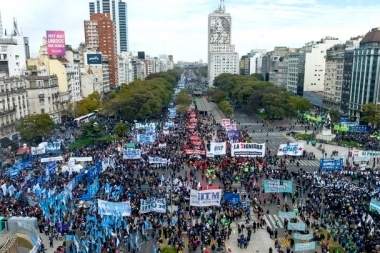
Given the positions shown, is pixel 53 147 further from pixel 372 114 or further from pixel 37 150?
pixel 372 114

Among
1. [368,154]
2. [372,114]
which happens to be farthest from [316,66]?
[368,154]

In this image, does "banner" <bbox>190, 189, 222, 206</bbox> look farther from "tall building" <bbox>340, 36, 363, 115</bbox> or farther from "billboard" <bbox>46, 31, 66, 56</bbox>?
"tall building" <bbox>340, 36, 363, 115</bbox>

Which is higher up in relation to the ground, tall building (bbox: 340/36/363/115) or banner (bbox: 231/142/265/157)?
tall building (bbox: 340/36/363/115)

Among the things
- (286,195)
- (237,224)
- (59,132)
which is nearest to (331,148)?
(286,195)

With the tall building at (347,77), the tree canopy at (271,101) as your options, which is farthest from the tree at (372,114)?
the tall building at (347,77)

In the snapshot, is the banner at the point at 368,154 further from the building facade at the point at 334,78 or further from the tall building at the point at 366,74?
the building facade at the point at 334,78

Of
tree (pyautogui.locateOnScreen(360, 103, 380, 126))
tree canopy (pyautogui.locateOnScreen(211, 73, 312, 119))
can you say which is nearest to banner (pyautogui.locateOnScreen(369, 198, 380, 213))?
tree (pyautogui.locateOnScreen(360, 103, 380, 126))
